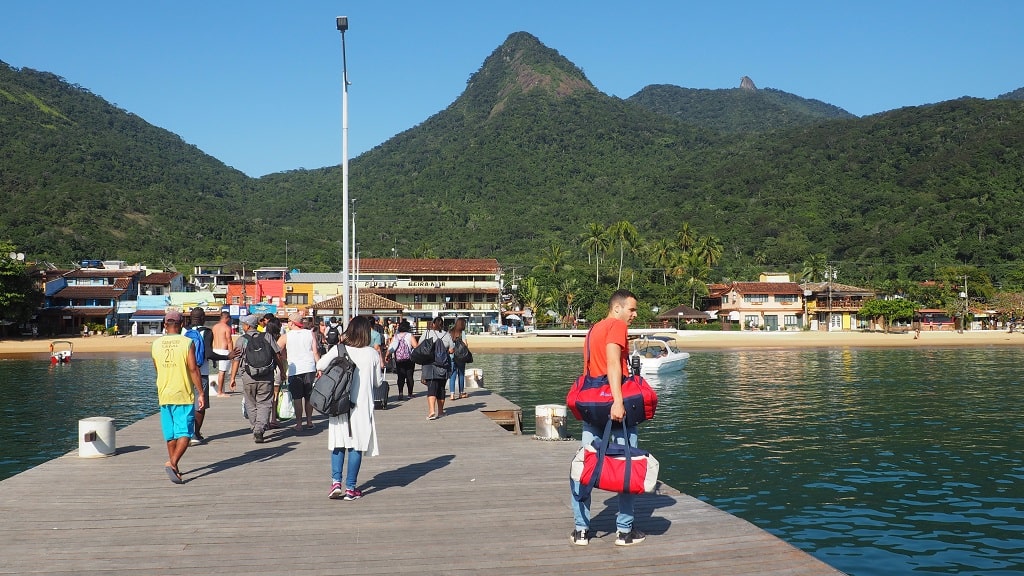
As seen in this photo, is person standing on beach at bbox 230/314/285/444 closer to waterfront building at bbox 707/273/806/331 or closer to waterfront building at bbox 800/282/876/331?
waterfront building at bbox 707/273/806/331

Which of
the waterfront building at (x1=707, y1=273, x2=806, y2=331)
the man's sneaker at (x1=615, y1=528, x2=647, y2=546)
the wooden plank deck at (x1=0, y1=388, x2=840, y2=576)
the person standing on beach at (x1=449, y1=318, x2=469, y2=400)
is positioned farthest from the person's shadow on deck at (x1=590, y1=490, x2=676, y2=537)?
the waterfront building at (x1=707, y1=273, x2=806, y2=331)

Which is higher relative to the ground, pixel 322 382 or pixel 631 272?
pixel 631 272

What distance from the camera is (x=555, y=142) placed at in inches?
7746

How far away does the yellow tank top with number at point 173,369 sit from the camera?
Answer: 891 centimetres

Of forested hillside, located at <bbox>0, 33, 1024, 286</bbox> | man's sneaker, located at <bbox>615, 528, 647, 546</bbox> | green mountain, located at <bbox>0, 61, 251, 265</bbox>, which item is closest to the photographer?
man's sneaker, located at <bbox>615, 528, 647, 546</bbox>

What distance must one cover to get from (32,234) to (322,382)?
11715 cm

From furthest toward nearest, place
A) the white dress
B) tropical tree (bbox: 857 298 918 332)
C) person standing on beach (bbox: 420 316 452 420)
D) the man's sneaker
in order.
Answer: tropical tree (bbox: 857 298 918 332) < person standing on beach (bbox: 420 316 452 420) < the white dress < the man's sneaker

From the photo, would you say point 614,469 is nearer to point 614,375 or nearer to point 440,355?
point 614,375

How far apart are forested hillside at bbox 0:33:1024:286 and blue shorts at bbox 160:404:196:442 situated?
293 feet

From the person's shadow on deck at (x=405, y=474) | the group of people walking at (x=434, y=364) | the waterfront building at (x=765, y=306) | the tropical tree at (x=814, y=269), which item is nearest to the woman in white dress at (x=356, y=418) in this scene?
the person's shadow on deck at (x=405, y=474)

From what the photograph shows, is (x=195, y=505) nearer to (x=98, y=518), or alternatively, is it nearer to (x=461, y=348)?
(x=98, y=518)

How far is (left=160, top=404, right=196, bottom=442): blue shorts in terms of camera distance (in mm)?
8977

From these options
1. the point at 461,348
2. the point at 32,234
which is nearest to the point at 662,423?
the point at 461,348

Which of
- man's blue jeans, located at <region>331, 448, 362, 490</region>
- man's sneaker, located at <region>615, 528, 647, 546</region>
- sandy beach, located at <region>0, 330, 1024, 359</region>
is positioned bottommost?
sandy beach, located at <region>0, 330, 1024, 359</region>
